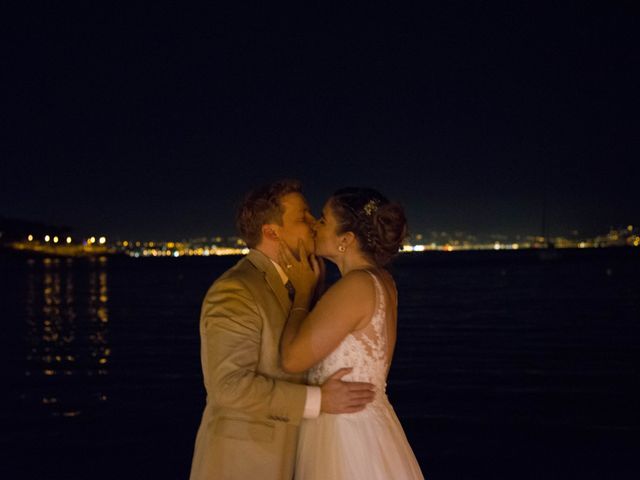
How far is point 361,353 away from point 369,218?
73cm

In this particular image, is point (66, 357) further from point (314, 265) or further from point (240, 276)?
point (240, 276)

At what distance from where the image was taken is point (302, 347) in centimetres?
350

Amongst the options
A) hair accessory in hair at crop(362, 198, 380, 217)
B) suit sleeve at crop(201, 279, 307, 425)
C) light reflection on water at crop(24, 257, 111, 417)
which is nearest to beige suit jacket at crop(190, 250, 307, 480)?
suit sleeve at crop(201, 279, 307, 425)

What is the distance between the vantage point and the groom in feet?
11.1

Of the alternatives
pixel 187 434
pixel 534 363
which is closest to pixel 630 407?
pixel 534 363

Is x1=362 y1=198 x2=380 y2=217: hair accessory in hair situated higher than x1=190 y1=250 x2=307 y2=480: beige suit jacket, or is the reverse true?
x1=362 y1=198 x2=380 y2=217: hair accessory in hair

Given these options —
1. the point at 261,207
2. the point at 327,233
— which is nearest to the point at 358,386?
the point at 327,233

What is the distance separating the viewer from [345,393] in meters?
3.74

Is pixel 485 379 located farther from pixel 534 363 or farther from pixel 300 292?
pixel 300 292

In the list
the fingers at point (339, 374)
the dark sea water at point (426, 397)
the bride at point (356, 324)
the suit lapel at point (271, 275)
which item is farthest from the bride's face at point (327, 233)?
the dark sea water at point (426, 397)

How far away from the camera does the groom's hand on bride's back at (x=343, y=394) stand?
3.70 m

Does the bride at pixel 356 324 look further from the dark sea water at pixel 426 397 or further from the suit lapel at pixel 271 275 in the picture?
the dark sea water at pixel 426 397

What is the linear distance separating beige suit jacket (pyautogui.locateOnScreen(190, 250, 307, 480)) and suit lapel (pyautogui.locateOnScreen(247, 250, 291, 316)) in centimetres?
1

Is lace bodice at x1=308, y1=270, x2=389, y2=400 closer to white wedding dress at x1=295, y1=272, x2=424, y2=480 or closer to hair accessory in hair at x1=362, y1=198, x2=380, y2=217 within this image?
white wedding dress at x1=295, y1=272, x2=424, y2=480
